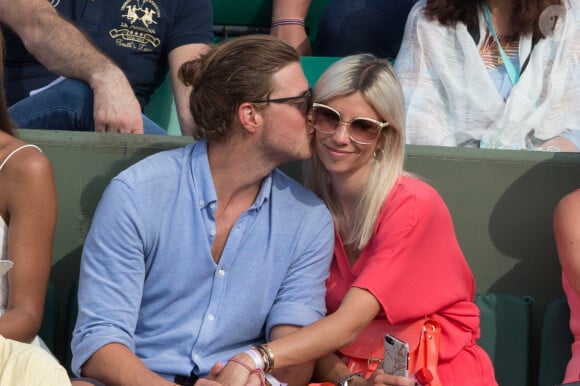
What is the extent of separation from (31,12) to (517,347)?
2199mm

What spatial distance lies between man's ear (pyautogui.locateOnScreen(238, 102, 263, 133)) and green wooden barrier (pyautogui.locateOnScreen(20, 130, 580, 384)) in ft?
1.38

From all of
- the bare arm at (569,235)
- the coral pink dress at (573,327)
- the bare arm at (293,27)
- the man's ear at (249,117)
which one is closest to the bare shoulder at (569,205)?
the bare arm at (569,235)

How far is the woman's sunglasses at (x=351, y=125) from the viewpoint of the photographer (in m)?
3.31

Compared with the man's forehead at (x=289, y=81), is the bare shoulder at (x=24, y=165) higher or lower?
lower

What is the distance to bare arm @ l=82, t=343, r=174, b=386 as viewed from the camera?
10.1 ft

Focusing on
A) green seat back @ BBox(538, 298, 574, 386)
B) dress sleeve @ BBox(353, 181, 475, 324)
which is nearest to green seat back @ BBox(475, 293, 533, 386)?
green seat back @ BBox(538, 298, 574, 386)

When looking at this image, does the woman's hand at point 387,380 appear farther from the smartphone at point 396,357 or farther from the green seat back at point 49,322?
the green seat back at point 49,322

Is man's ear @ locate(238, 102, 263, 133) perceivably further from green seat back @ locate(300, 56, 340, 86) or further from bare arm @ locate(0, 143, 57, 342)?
green seat back @ locate(300, 56, 340, 86)

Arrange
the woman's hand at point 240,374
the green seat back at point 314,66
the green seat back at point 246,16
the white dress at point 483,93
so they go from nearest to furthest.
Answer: the woman's hand at point 240,374 → the white dress at point 483,93 → the green seat back at point 314,66 → the green seat back at point 246,16

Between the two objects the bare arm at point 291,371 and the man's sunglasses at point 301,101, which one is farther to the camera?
the man's sunglasses at point 301,101

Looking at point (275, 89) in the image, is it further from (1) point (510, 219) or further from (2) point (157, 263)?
(1) point (510, 219)

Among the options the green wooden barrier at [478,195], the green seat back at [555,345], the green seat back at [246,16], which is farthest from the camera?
the green seat back at [246,16]

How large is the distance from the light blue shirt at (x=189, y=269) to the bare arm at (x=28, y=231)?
0.40 feet

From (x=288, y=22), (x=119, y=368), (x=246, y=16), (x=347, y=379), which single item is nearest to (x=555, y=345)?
(x=347, y=379)
